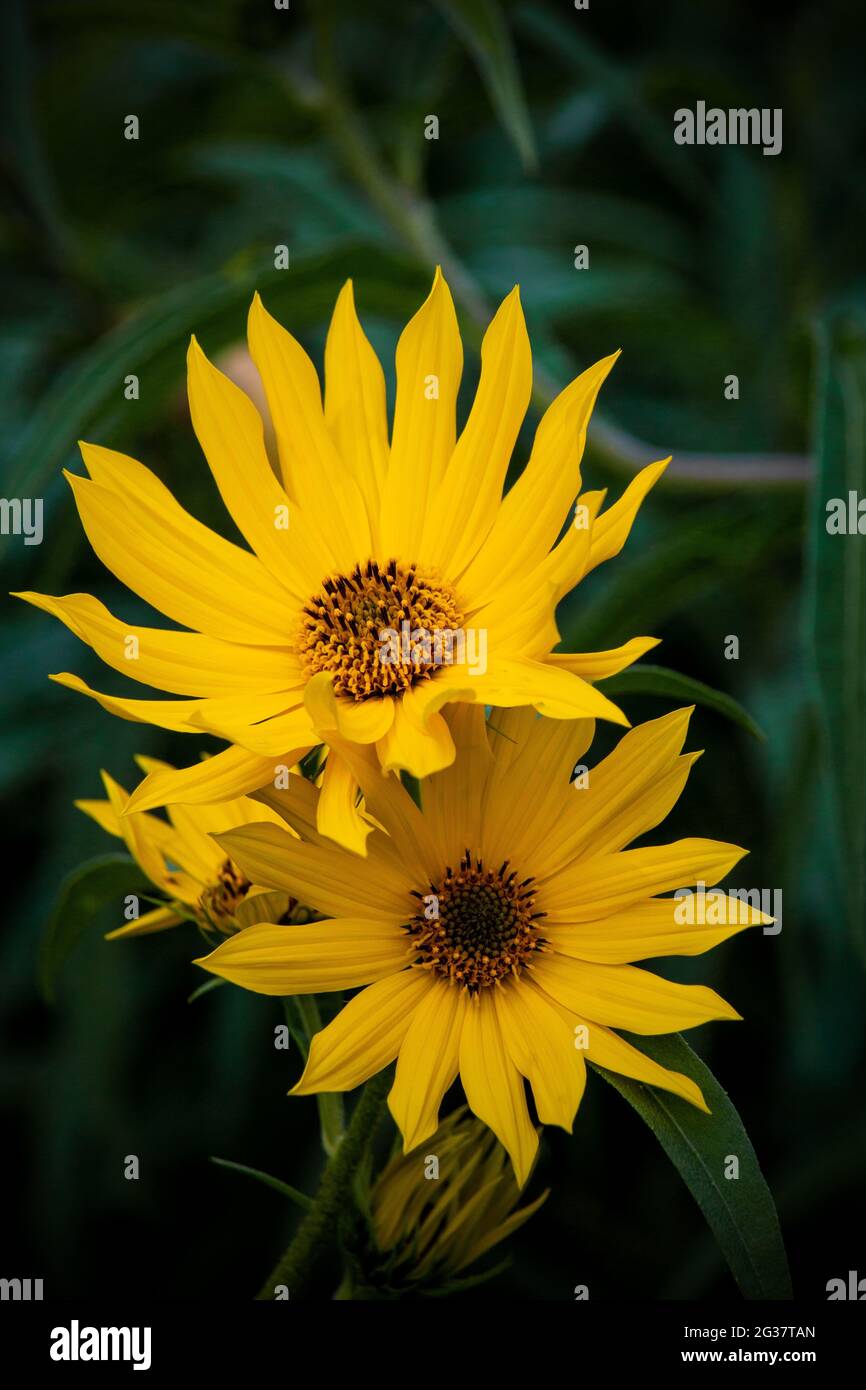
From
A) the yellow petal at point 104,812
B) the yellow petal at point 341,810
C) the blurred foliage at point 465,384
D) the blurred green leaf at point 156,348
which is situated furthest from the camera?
the blurred foliage at point 465,384

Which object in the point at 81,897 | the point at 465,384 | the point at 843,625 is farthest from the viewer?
the point at 465,384

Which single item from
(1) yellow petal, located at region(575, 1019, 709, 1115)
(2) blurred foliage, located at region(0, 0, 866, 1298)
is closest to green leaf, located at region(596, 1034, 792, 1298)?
(1) yellow petal, located at region(575, 1019, 709, 1115)

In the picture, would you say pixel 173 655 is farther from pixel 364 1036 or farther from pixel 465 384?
pixel 465 384

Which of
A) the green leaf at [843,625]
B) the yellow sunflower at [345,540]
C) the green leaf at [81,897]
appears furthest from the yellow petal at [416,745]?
the green leaf at [843,625]

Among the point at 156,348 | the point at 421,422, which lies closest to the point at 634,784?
the point at 421,422

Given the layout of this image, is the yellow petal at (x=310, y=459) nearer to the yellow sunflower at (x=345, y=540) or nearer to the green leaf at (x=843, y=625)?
the yellow sunflower at (x=345, y=540)
